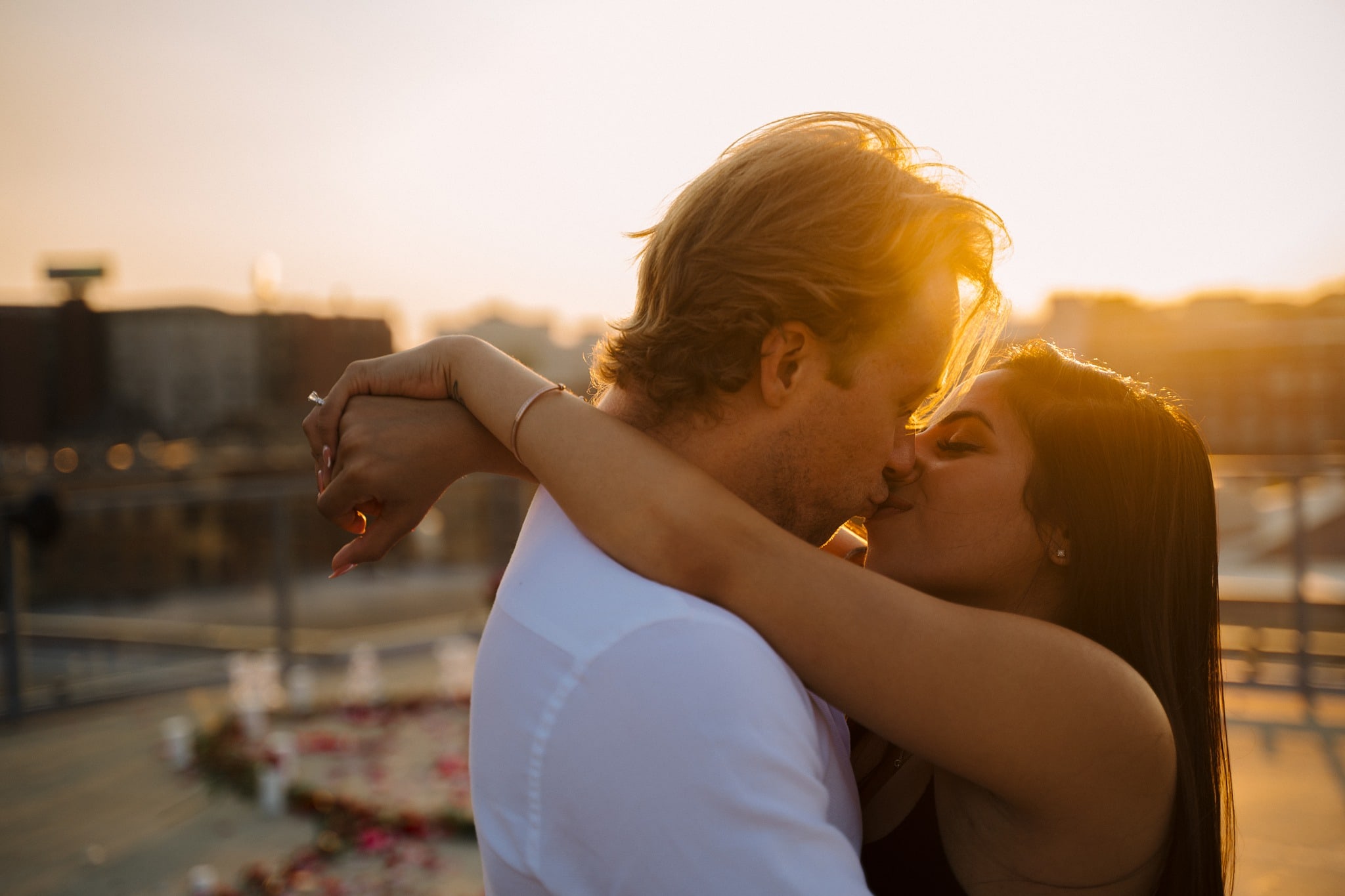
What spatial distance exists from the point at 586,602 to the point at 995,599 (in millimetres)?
1050

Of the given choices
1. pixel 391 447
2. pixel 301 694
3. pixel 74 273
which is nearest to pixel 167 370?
pixel 74 273

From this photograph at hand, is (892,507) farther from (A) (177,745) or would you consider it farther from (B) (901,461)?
(A) (177,745)

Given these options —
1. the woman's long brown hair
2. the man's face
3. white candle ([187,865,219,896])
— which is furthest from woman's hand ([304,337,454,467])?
white candle ([187,865,219,896])

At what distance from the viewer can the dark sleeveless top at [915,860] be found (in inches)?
68.2

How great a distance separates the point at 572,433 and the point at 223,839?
4.73m

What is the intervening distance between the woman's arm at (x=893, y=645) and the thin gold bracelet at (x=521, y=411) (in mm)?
60

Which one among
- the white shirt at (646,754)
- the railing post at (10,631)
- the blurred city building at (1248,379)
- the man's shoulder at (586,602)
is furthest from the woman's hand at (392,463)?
the blurred city building at (1248,379)

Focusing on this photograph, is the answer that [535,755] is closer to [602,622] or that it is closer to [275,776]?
[602,622]

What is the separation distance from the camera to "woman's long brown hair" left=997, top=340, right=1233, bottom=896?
1827mm

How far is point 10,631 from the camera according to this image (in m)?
6.99

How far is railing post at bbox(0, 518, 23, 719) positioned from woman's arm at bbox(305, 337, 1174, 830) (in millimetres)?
7243

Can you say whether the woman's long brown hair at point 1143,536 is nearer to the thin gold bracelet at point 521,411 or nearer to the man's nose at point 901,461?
the man's nose at point 901,461

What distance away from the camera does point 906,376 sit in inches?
64.6

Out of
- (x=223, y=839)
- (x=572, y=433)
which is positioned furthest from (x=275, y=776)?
(x=572, y=433)
